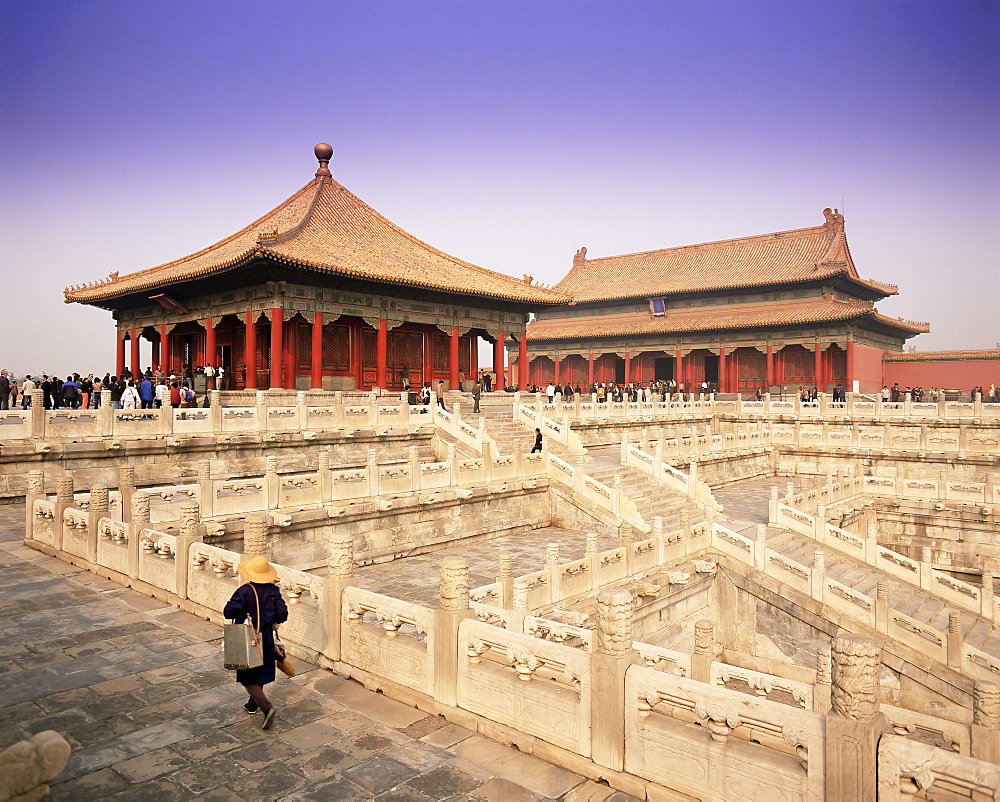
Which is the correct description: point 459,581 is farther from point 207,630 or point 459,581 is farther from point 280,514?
point 280,514

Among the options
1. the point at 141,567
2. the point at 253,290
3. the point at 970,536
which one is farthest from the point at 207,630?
the point at 970,536

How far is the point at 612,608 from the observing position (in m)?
4.69

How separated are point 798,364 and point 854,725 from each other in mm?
40424

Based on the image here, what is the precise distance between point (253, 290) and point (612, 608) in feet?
75.8

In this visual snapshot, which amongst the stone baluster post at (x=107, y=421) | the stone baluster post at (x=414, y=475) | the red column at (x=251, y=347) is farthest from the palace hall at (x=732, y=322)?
the stone baluster post at (x=107, y=421)

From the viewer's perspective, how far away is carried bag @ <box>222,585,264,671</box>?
5137 millimetres

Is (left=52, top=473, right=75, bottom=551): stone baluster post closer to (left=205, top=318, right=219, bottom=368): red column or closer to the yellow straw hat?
the yellow straw hat

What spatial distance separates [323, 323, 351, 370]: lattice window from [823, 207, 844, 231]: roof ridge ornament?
3313cm

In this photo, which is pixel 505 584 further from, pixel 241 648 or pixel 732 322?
pixel 732 322

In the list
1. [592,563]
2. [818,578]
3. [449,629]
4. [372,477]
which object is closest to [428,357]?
[372,477]

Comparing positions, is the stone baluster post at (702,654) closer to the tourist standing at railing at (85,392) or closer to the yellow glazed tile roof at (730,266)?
the tourist standing at railing at (85,392)

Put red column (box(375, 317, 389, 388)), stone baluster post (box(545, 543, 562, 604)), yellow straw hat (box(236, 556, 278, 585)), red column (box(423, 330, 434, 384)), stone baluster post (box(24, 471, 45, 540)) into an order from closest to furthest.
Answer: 1. yellow straw hat (box(236, 556, 278, 585))
2. stone baluster post (box(545, 543, 562, 604))
3. stone baluster post (box(24, 471, 45, 540))
4. red column (box(375, 317, 389, 388))
5. red column (box(423, 330, 434, 384))

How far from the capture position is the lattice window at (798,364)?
133 ft

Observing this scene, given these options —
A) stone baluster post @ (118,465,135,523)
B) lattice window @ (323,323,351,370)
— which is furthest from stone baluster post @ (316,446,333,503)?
lattice window @ (323,323,351,370)
